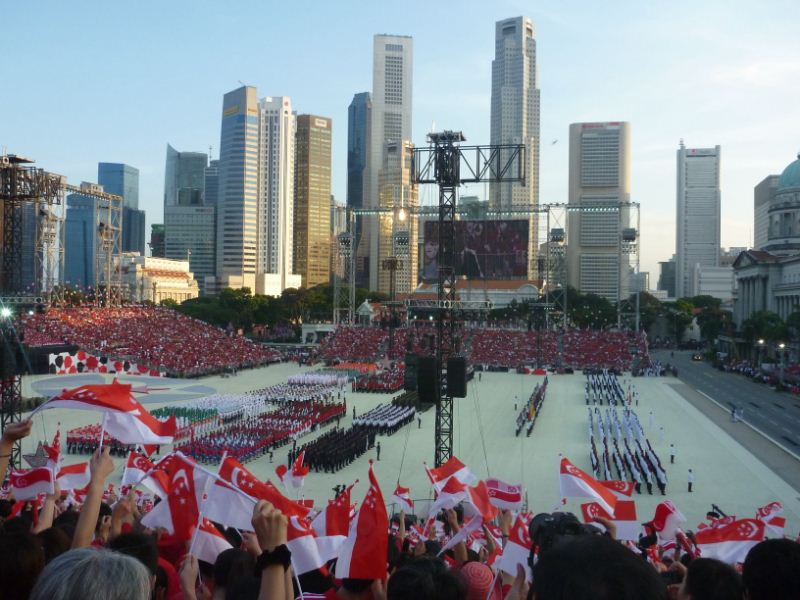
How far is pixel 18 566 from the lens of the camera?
2566mm

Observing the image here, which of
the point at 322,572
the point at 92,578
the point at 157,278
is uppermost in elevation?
the point at 157,278

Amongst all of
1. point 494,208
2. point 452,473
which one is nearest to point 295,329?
point 494,208

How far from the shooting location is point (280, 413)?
27.7 metres

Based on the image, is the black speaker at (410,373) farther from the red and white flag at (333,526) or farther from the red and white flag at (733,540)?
the red and white flag at (333,526)

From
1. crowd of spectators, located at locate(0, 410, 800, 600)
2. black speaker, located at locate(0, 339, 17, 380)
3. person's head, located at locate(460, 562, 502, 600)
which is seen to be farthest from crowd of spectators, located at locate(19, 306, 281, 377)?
person's head, located at locate(460, 562, 502, 600)

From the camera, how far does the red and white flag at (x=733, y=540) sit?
6223mm

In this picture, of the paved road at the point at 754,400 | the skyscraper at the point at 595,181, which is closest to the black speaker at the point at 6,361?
the paved road at the point at 754,400

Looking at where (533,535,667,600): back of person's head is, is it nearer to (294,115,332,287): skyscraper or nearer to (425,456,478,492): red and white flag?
(425,456,478,492): red and white flag

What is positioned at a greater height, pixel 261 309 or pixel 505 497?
pixel 261 309

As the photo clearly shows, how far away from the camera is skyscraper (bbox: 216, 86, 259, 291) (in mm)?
141125

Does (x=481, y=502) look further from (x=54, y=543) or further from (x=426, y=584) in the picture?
(x=426, y=584)

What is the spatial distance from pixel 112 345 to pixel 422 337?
2319cm

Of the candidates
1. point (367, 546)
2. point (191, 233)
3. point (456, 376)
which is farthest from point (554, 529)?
point (191, 233)

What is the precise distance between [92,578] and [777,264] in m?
67.6
